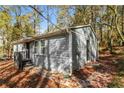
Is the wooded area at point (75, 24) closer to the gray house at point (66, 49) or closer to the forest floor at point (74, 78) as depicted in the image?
the forest floor at point (74, 78)

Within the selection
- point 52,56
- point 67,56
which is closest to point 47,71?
point 52,56

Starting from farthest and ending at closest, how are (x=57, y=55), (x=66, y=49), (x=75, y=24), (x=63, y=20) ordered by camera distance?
1. (x=75, y=24)
2. (x=63, y=20)
3. (x=57, y=55)
4. (x=66, y=49)

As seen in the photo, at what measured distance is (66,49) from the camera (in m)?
8.17

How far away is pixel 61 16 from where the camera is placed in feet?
31.0

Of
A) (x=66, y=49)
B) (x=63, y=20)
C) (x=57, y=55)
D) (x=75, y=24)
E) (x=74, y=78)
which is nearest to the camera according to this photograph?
(x=74, y=78)

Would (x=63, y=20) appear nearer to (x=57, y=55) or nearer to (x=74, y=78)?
(x=57, y=55)

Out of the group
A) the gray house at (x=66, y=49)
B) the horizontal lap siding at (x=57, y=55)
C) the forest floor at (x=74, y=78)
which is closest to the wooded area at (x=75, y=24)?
the forest floor at (x=74, y=78)

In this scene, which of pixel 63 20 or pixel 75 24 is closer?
pixel 63 20

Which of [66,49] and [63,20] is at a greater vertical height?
[63,20]

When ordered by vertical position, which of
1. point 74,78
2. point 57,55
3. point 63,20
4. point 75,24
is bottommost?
point 74,78

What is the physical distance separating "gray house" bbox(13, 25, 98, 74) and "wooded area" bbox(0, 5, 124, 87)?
1.23 ft

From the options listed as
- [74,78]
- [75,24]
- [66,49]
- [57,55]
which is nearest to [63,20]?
[75,24]

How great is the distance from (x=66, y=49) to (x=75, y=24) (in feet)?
8.67

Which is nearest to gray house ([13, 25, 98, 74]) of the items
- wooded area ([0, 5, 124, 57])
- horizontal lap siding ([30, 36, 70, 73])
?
horizontal lap siding ([30, 36, 70, 73])
